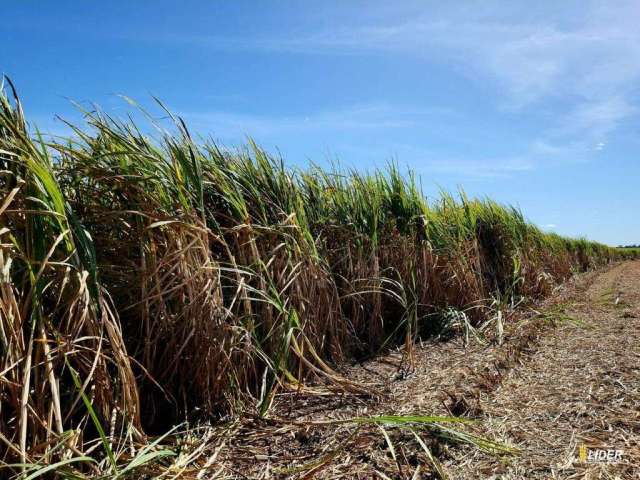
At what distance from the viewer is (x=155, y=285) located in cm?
173

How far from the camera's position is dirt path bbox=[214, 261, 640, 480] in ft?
4.95

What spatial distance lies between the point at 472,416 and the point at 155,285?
4.68ft

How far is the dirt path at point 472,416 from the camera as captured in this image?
1.51 metres

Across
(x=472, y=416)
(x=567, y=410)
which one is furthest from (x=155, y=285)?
(x=567, y=410)

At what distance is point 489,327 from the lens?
12.3ft

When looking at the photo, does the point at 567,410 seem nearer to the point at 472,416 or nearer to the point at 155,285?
the point at 472,416

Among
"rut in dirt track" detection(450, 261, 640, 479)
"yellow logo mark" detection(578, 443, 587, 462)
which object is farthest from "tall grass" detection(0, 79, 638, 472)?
"yellow logo mark" detection(578, 443, 587, 462)

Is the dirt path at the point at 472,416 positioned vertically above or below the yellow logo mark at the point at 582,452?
above

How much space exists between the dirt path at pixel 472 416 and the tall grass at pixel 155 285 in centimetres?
20

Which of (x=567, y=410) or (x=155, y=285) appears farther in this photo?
(x=567, y=410)

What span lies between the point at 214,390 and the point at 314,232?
1318 millimetres

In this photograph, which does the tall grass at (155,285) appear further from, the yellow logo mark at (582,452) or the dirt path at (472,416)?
the yellow logo mark at (582,452)

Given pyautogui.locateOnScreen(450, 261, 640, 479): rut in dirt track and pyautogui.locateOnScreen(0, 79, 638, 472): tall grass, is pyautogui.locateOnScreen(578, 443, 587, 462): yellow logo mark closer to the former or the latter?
pyautogui.locateOnScreen(450, 261, 640, 479): rut in dirt track

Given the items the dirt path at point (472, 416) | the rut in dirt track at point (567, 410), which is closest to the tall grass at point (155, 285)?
the dirt path at point (472, 416)
